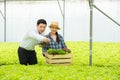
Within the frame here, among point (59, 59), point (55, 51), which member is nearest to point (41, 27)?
point (55, 51)

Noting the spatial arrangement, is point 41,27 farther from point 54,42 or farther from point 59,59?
point 59,59

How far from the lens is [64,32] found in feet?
76.6

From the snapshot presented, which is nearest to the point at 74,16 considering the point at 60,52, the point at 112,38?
the point at 112,38

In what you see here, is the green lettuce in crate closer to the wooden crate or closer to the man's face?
the wooden crate

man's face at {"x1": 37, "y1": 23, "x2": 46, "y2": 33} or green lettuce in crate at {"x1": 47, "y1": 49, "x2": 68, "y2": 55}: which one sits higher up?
man's face at {"x1": 37, "y1": 23, "x2": 46, "y2": 33}

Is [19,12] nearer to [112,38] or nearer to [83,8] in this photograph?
[83,8]

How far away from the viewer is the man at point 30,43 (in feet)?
30.1

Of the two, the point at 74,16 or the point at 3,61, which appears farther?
the point at 74,16

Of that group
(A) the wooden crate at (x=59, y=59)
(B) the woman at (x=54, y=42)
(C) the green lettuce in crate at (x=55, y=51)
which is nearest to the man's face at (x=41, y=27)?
(B) the woman at (x=54, y=42)

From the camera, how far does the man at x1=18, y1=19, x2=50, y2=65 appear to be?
361 inches

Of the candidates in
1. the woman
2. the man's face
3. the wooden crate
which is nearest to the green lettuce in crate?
the wooden crate

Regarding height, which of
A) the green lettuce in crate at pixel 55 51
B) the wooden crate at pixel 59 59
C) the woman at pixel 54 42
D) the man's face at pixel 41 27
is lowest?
the wooden crate at pixel 59 59

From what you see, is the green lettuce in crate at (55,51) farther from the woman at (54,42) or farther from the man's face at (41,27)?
the man's face at (41,27)

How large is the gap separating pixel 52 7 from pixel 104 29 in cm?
378
